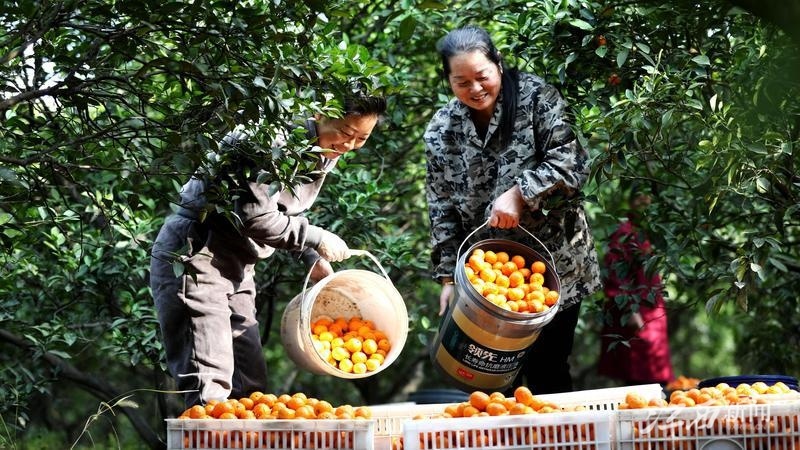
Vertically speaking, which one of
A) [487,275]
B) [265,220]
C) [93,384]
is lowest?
[93,384]

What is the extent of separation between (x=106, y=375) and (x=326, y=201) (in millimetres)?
5127

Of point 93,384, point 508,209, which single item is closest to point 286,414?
point 508,209

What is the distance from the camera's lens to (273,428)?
3.31m

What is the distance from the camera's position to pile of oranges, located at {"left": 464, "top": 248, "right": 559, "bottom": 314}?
3.96 metres

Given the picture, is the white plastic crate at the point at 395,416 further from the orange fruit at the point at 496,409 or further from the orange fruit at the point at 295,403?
the orange fruit at the point at 496,409

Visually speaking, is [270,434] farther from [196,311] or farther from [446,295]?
[446,295]

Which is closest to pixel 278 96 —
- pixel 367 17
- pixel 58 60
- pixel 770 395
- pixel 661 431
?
pixel 58 60

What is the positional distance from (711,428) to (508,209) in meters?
1.28

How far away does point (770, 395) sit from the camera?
329 cm

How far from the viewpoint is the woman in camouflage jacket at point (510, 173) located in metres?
4.17

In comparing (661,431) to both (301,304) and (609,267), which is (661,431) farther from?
(609,267)

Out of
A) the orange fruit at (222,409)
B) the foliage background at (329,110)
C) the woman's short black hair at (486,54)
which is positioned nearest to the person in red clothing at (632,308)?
the foliage background at (329,110)

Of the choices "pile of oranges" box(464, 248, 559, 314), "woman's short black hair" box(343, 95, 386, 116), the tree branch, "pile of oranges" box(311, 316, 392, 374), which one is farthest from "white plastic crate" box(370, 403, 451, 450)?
the tree branch

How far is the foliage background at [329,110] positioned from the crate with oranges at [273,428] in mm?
660
